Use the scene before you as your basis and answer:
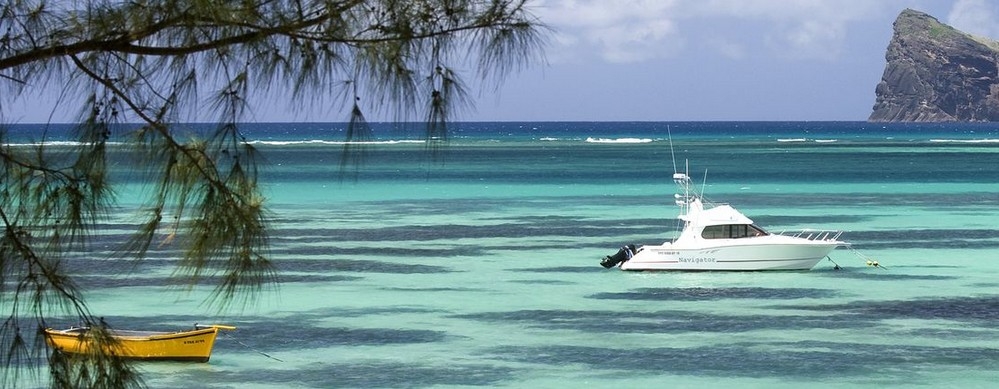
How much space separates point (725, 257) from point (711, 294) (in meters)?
2.39

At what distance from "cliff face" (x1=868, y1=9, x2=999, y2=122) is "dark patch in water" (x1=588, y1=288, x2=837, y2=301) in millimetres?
177633

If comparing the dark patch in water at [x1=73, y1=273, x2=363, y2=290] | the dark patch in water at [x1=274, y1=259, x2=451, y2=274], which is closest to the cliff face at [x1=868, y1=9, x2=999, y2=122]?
the dark patch in water at [x1=274, y1=259, x2=451, y2=274]

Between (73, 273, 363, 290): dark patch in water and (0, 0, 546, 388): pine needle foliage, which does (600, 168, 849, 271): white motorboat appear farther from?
(0, 0, 546, 388): pine needle foliage

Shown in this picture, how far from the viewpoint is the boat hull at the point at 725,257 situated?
21.9m

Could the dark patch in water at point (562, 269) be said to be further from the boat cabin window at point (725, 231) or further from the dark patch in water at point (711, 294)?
the dark patch in water at point (711, 294)

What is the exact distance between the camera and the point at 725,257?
72.0 feet

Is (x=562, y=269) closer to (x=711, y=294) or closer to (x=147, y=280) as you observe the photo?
(x=711, y=294)

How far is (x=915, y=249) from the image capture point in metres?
25.1

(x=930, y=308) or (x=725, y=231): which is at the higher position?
(x=725, y=231)

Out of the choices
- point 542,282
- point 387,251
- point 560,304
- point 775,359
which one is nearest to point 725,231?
point 542,282

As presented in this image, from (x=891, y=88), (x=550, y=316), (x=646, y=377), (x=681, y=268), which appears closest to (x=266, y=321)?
(x=550, y=316)

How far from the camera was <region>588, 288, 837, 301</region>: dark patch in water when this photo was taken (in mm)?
19250

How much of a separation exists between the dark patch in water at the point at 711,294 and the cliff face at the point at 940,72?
583ft

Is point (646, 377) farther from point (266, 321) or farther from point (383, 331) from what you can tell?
point (266, 321)
